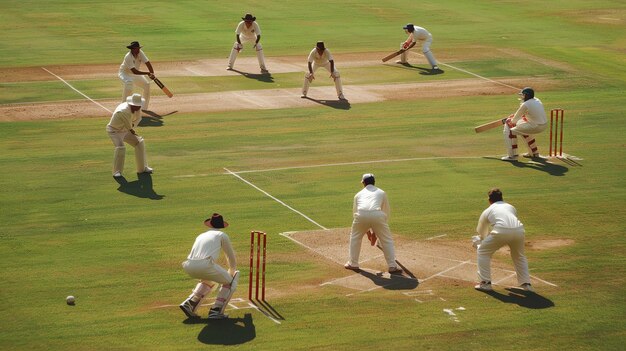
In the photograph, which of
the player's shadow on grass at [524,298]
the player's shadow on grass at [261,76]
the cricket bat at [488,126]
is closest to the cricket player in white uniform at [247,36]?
the player's shadow on grass at [261,76]

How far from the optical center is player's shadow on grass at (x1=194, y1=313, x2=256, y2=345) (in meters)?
19.4

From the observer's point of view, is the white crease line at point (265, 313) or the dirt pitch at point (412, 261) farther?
the dirt pitch at point (412, 261)

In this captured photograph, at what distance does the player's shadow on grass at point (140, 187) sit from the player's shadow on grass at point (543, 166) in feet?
30.9

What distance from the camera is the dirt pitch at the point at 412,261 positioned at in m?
22.4

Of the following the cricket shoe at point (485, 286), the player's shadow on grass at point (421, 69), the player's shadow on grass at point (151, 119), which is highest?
the player's shadow on grass at point (421, 69)

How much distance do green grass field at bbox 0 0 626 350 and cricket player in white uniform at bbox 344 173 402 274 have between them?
2.64 feet

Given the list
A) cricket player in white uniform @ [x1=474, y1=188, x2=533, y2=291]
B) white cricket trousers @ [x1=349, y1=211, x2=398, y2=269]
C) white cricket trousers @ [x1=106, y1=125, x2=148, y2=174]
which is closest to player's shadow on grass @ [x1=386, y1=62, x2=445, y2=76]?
white cricket trousers @ [x1=106, y1=125, x2=148, y2=174]

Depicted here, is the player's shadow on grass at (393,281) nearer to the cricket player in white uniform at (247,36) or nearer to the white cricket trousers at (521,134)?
the white cricket trousers at (521,134)

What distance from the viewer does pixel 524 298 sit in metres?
21.5

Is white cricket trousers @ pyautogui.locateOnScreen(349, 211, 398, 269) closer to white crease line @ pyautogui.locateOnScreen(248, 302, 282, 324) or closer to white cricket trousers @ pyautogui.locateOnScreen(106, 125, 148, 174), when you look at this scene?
white crease line @ pyautogui.locateOnScreen(248, 302, 282, 324)

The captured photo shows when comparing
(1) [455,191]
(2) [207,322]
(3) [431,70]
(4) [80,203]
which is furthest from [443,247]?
(3) [431,70]

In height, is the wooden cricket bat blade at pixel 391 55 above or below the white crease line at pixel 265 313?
above

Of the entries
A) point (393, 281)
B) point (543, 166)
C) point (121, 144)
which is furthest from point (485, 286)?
point (121, 144)

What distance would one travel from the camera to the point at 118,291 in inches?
859
